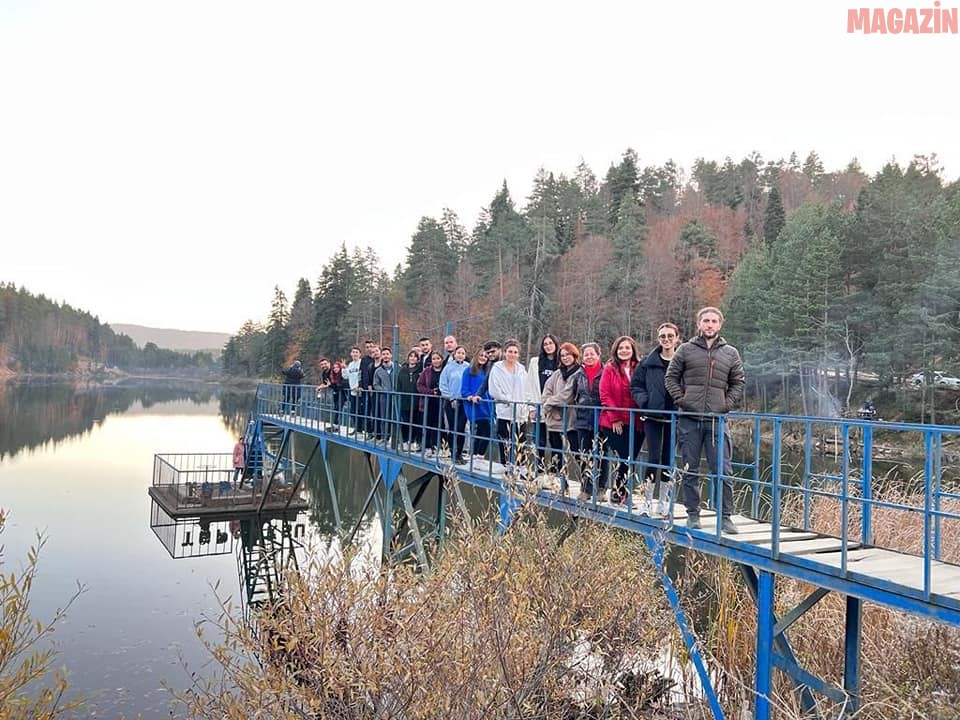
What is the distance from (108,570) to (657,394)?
15.3 m

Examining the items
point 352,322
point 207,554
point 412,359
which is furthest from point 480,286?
point 412,359

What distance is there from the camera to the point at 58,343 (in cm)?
13962

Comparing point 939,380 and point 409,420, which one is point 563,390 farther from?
point 939,380

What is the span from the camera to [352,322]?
69.2 m

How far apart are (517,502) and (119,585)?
14.2 m

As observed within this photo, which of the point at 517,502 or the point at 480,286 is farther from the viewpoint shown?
the point at 480,286

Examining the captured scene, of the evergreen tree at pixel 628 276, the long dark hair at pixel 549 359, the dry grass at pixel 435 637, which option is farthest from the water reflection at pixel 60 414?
the dry grass at pixel 435 637

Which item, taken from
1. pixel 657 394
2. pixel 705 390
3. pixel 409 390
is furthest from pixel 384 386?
pixel 705 390

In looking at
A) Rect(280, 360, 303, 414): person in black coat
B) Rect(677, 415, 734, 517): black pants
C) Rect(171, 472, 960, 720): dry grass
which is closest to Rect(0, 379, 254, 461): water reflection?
Rect(280, 360, 303, 414): person in black coat

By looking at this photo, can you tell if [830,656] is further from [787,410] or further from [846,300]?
[787,410]

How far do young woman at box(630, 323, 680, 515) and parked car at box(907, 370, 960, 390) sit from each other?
29.6 meters

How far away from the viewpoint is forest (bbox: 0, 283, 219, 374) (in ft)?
415

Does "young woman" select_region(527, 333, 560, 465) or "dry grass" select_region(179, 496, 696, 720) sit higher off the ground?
"young woman" select_region(527, 333, 560, 465)

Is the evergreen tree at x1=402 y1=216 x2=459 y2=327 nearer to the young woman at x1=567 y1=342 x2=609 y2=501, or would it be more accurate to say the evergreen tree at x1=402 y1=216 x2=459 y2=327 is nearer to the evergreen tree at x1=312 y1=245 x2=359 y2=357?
the evergreen tree at x1=312 y1=245 x2=359 y2=357
